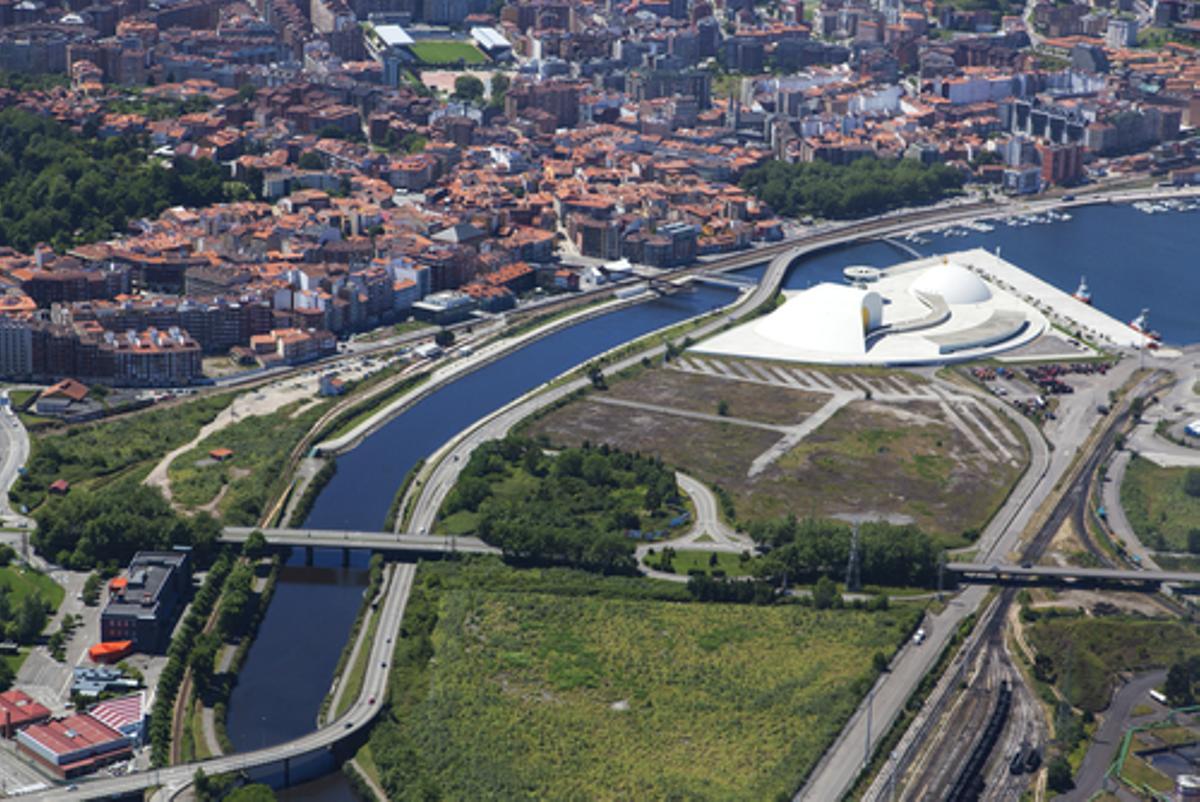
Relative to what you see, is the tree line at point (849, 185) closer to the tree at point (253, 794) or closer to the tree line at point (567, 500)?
the tree line at point (567, 500)

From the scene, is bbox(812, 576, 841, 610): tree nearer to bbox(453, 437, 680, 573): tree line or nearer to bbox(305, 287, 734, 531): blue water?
bbox(453, 437, 680, 573): tree line

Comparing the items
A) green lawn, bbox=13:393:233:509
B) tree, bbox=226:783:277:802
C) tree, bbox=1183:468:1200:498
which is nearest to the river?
tree, bbox=226:783:277:802

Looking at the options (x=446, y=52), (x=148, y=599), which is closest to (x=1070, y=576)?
(x=148, y=599)

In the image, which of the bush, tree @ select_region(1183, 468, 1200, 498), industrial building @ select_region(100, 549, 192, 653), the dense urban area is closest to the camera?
the bush

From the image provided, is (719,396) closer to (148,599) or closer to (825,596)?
(825,596)

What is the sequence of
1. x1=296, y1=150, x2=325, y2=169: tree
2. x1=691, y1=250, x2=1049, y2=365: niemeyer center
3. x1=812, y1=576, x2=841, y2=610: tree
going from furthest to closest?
x1=296, y1=150, x2=325, y2=169: tree, x1=691, y1=250, x2=1049, y2=365: niemeyer center, x1=812, y1=576, x2=841, y2=610: tree

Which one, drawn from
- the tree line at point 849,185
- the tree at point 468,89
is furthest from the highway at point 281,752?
the tree at point 468,89
